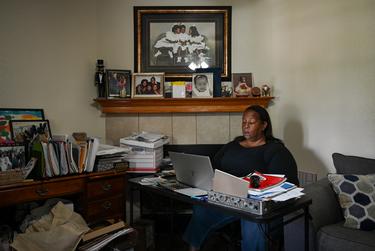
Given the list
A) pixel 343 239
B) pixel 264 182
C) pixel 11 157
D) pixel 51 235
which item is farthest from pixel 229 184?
pixel 11 157

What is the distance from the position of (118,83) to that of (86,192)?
109cm

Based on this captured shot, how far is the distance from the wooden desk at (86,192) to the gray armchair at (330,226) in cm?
124

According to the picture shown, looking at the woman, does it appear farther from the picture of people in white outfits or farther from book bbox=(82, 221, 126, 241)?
the picture of people in white outfits

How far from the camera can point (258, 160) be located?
2068 mm

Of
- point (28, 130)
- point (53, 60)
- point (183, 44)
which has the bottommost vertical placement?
point (28, 130)

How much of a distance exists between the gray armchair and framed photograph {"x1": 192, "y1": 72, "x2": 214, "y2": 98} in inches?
48.7

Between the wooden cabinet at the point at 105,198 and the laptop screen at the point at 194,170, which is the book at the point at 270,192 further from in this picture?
the wooden cabinet at the point at 105,198

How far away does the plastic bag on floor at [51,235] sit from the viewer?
5.85 ft

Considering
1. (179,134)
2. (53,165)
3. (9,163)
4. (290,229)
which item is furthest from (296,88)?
(9,163)

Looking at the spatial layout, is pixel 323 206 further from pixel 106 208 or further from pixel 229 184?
pixel 106 208

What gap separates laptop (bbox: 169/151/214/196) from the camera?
65.4 inches

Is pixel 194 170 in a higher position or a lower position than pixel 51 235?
higher

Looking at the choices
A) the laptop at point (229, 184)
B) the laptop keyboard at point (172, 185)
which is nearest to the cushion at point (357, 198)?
the laptop at point (229, 184)

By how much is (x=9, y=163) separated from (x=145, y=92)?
4.34ft
